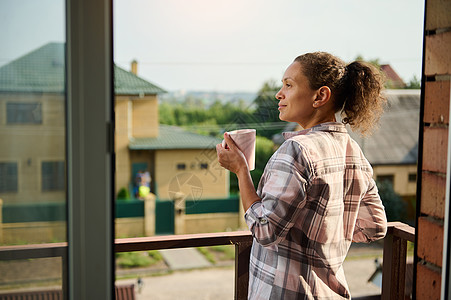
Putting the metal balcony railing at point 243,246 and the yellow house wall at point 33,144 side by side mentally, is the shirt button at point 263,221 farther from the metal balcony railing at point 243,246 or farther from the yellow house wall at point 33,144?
the metal balcony railing at point 243,246

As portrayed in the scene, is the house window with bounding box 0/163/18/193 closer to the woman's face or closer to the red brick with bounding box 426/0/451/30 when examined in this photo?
the woman's face

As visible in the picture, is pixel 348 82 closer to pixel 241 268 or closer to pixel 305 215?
pixel 305 215

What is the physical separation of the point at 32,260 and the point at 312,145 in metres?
0.55

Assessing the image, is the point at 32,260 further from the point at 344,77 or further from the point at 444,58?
the point at 444,58

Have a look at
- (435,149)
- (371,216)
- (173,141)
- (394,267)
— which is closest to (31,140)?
(371,216)

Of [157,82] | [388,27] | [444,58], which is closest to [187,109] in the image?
[157,82]

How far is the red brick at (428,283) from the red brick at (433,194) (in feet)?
0.43

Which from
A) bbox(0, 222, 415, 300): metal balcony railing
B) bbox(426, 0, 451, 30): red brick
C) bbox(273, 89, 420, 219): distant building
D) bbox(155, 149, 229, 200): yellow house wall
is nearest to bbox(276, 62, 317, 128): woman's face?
bbox(426, 0, 451, 30): red brick

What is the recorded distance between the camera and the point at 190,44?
41.8 ft

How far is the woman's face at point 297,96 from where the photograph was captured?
1043mm

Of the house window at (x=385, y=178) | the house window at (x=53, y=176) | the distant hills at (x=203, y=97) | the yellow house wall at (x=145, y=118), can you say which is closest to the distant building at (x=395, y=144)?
the house window at (x=385, y=178)

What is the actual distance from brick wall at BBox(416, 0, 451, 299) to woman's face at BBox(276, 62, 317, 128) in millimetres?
315

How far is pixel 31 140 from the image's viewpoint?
814 millimetres

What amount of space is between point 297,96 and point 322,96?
53 mm
